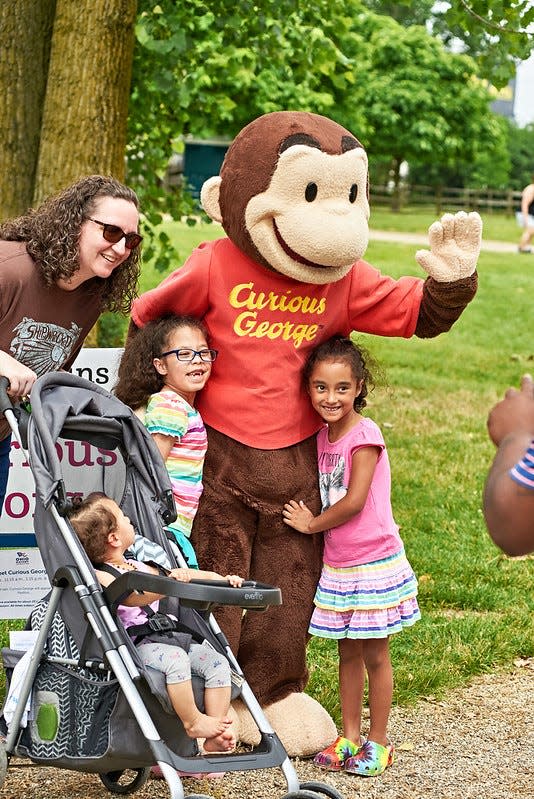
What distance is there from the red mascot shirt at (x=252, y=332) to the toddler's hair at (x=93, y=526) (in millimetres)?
718

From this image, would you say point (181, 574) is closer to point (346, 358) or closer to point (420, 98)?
point (346, 358)

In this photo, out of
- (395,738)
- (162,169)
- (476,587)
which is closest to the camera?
(395,738)

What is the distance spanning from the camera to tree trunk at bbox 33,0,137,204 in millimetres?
6398

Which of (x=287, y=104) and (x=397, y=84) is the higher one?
(x=397, y=84)

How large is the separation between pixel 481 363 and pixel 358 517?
8.28 meters

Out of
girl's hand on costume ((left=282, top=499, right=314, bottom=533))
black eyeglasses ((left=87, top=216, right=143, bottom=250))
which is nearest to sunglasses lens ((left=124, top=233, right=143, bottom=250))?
black eyeglasses ((left=87, top=216, right=143, bottom=250))

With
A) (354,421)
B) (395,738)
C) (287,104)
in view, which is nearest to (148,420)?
(354,421)

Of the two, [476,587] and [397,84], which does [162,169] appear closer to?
[476,587]

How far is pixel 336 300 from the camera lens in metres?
4.35

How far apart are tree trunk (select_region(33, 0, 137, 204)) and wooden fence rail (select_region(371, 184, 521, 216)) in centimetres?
3244

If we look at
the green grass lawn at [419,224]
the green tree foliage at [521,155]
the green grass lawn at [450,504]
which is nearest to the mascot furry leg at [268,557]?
the green grass lawn at [450,504]

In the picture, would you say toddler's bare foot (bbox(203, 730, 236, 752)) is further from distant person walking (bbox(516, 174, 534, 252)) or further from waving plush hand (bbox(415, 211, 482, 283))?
distant person walking (bbox(516, 174, 534, 252))

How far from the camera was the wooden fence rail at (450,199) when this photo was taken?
130 feet

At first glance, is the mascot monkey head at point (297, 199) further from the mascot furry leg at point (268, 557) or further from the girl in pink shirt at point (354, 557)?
the mascot furry leg at point (268, 557)
